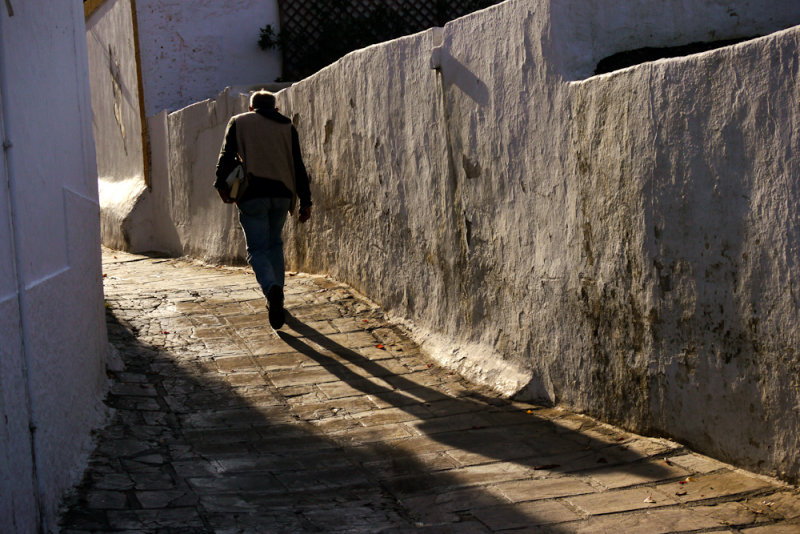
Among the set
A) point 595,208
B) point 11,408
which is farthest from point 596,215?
point 11,408

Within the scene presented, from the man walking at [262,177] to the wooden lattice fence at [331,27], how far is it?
668cm

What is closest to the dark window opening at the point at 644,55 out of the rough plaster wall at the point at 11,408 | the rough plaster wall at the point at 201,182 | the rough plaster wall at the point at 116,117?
the rough plaster wall at the point at 11,408

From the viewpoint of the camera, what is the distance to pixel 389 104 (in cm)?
636

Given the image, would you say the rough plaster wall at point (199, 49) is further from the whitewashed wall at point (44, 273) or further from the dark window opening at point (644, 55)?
the dark window opening at point (644, 55)

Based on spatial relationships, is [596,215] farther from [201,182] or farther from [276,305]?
[201,182]

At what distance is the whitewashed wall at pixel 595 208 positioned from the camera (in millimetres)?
3492

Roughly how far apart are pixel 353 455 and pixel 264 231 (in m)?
2.57

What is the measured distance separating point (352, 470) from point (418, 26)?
10.4 meters

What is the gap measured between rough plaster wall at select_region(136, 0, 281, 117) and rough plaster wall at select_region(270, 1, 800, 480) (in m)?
6.41

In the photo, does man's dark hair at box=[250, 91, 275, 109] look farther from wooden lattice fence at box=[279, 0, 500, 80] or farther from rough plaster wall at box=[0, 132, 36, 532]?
wooden lattice fence at box=[279, 0, 500, 80]

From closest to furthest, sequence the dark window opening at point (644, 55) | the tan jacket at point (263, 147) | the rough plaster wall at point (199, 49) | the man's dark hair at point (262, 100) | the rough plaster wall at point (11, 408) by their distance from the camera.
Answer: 1. the rough plaster wall at point (11, 408)
2. the dark window opening at point (644, 55)
3. the tan jacket at point (263, 147)
4. the man's dark hair at point (262, 100)
5. the rough plaster wall at point (199, 49)

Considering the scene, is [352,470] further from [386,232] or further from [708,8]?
[708,8]

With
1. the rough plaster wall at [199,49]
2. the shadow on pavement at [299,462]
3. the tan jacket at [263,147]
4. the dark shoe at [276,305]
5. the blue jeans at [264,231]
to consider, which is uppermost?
the rough plaster wall at [199,49]

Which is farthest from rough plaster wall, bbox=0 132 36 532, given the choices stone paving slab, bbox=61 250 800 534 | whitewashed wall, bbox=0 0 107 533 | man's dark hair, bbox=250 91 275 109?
man's dark hair, bbox=250 91 275 109
